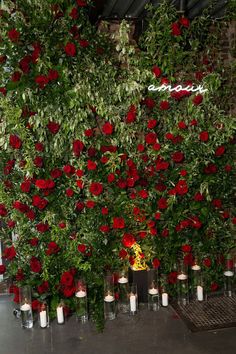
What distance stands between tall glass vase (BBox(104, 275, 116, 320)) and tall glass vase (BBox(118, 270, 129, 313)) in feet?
0.36

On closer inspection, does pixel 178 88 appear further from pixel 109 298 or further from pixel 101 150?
pixel 109 298

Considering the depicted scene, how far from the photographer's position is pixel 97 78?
119 inches

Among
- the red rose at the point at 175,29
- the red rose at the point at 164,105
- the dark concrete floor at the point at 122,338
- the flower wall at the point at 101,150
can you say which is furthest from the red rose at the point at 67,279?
the red rose at the point at 175,29

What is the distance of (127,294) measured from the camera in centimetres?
320

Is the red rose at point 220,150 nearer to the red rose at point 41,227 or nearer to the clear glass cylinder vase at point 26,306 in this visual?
the red rose at point 41,227

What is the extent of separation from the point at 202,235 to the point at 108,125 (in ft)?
3.91

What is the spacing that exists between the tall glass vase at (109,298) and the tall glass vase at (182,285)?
542mm

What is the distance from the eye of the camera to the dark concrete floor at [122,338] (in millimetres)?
2699

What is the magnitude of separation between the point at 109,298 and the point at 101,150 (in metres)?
1.05

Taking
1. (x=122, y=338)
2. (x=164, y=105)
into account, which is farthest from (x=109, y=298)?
(x=164, y=105)

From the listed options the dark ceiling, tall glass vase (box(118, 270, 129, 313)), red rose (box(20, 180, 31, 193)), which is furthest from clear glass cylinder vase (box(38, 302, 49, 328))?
the dark ceiling

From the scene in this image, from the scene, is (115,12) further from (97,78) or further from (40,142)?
(40,142)

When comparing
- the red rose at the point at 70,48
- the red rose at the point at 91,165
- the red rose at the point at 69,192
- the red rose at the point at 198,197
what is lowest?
the red rose at the point at 198,197

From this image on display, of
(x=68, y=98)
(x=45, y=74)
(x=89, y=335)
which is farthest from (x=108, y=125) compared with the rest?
(x=89, y=335)
